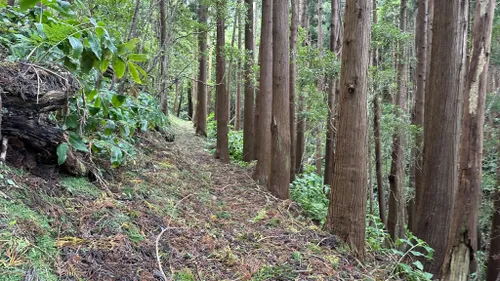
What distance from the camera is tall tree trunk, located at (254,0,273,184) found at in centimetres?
800

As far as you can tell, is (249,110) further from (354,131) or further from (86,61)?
(86,61)

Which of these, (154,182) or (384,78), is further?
(384,78)

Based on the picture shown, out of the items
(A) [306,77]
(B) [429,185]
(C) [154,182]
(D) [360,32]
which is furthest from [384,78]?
(C) [154,182]

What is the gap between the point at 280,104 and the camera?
701 cm

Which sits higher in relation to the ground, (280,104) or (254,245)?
(280,104)

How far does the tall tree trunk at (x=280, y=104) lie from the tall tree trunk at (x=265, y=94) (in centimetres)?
92

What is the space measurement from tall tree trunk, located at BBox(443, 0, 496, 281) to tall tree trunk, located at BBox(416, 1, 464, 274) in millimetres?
1191

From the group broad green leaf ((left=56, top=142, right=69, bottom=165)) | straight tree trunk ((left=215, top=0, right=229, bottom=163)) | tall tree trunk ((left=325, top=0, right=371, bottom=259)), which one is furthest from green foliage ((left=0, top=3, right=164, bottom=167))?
straight tree trunk ((left=215, top=0, right=229, bottom=163))

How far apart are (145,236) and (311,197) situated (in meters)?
6.22

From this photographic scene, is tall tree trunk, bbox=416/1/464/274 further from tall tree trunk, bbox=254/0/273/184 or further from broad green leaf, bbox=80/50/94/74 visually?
broad green leaf, bbox=80/50/94/74

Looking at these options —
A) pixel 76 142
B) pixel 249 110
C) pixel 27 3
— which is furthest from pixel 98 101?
pixel 249 110

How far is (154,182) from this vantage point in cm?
463

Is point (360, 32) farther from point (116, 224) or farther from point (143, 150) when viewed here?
point (143, 150)

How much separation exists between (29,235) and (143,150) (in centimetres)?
418
